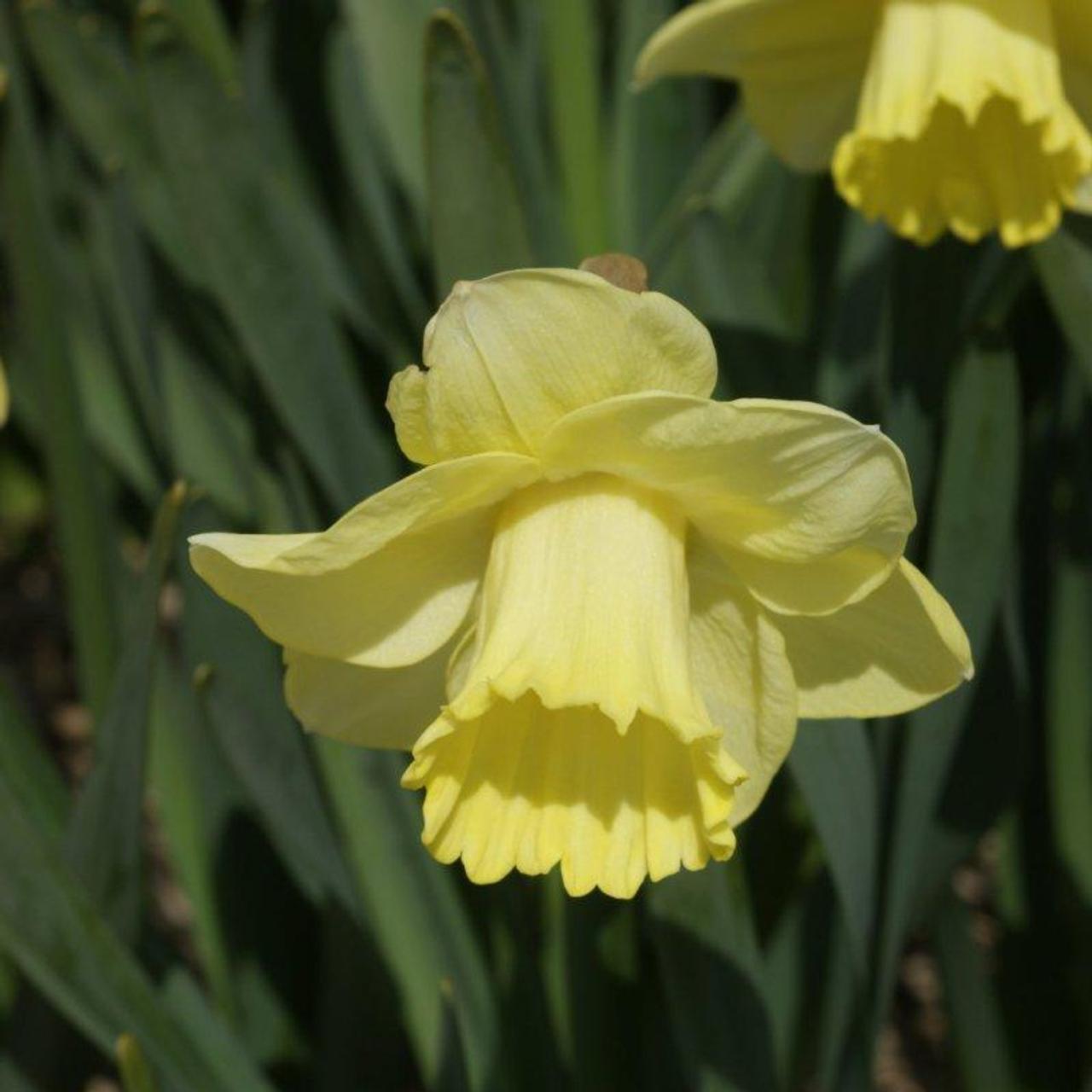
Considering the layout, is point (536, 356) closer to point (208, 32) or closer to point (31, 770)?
point (31, 770)

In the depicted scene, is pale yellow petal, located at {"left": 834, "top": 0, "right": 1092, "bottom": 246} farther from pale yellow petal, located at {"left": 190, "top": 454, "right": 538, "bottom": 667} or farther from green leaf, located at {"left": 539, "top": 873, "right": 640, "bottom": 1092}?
green leaf, located at {"left": 539, "top": 873, "right": 640, "bottom": 1092}

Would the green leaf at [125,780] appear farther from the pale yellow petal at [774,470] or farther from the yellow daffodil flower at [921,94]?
the yellow daffodil flower at [921,94]

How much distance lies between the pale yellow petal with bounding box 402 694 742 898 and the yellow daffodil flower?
1.84 ft

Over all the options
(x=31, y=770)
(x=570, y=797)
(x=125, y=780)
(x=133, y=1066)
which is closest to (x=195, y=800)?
(x=31, y=770)

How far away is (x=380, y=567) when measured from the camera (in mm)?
941

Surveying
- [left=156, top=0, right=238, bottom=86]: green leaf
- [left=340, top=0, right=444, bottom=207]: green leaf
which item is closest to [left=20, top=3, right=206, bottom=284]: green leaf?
[left=156, top=0, right=238, bottom=86]: green leaf

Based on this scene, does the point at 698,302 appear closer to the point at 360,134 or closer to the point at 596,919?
the point at 596,919

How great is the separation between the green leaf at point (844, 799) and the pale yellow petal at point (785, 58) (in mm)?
547

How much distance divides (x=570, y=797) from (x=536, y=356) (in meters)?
0.26

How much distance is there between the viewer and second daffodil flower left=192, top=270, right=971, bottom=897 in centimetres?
83

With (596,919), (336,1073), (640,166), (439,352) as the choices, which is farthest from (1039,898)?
(439,352)

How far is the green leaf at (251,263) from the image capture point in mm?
1454

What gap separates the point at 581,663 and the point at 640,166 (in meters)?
0.99

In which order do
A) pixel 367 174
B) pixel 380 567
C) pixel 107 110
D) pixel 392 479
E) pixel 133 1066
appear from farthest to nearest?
1. pixel 367 174
2. pixel 107 110
3. pixel 392 479
4. pixel 133 1066
5. pixel 380 567
